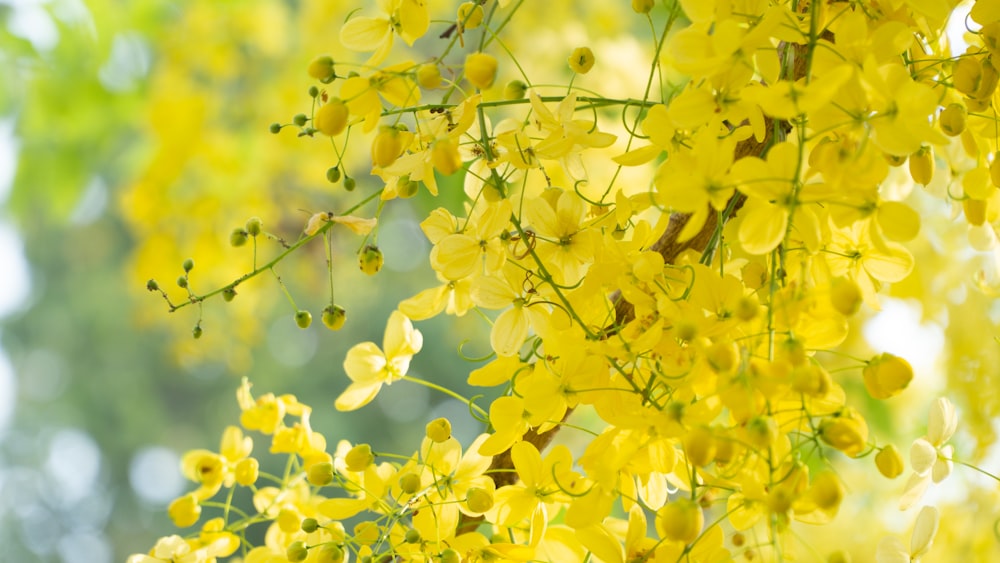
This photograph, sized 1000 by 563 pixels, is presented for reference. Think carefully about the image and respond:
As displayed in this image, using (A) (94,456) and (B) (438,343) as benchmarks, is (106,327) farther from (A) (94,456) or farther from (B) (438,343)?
(B) (438,343)

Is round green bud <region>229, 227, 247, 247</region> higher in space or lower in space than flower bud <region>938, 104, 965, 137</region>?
higher

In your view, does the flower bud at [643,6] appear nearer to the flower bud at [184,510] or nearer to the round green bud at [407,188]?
the round green bud at [407,188]

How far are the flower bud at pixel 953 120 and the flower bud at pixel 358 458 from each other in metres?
0.24

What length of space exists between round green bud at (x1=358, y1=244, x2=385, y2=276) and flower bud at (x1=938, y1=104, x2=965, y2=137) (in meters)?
0.21

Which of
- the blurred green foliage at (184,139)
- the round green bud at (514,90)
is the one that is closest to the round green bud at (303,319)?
the round green bud at (514,90)

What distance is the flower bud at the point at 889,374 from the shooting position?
0.88 ft

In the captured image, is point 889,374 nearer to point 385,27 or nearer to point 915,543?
point 915,543

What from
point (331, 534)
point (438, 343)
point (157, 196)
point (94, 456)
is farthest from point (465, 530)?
point (94, 456)

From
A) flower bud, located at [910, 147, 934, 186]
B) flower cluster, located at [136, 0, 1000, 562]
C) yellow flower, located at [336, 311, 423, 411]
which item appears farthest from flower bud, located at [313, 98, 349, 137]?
flower bud, located at [910, 147, 934, 186]

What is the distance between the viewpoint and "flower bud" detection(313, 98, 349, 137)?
11.2 inches

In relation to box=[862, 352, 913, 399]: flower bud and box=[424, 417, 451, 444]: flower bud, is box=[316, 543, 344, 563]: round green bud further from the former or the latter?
box=[862, 352, 913, 399]: flower bud

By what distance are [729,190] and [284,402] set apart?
235 millimetres

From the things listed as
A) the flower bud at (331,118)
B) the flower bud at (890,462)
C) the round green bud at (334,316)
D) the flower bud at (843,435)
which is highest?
the flower bud at (331,118)

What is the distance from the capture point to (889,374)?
0.27m
